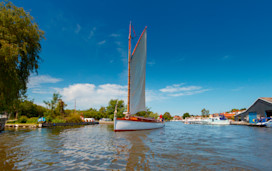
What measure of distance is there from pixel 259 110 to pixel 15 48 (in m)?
64.6

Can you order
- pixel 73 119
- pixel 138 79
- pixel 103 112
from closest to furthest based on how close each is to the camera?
pixel 138 79
pixel 73 119
pixel 103 112

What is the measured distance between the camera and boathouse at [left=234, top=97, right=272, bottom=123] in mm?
46434

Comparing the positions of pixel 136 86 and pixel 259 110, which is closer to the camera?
pixel 136 86

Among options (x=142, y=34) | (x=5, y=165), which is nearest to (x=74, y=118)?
(x=142, y=34)

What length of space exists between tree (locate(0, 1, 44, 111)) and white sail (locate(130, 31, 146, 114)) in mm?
16576

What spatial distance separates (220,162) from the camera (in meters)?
7.63

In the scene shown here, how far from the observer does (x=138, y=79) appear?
30203 millimetres

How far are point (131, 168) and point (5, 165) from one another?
555 cm

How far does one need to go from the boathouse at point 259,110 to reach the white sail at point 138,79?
1621 inches

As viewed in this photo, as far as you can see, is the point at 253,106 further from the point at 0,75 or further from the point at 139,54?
the point at 0,75

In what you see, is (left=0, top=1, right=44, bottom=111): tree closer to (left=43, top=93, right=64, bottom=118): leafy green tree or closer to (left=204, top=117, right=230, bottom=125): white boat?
(left=43, top=93, right=64, bottom=118): leafy green tree

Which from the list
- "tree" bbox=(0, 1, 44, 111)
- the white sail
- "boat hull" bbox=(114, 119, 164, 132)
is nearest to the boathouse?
the white sail

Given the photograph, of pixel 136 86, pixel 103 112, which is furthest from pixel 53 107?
pixel 103 112

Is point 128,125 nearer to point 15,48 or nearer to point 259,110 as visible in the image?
point 15,48
